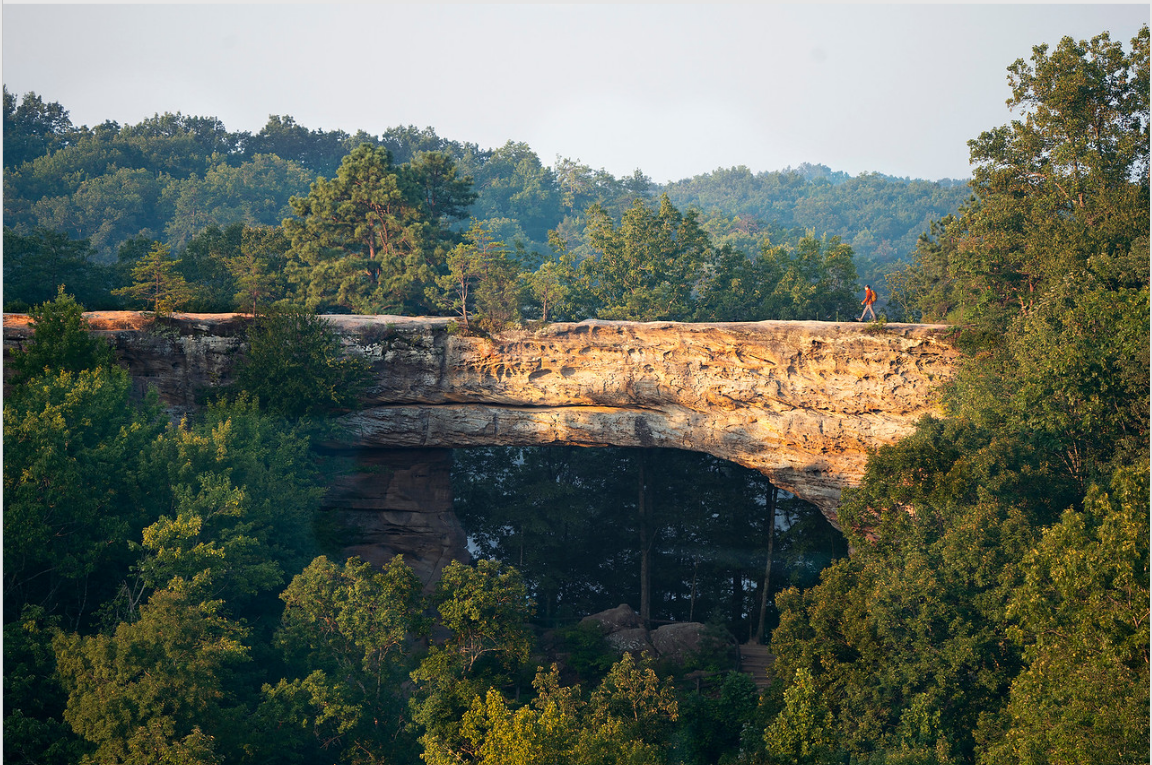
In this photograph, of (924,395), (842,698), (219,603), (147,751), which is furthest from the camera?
(924,395)

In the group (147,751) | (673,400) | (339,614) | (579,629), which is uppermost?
(673,400)

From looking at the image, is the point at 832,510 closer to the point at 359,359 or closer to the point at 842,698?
the point at 842,698

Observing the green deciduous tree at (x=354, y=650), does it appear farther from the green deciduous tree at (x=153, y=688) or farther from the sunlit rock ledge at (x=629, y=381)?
the sunlit rock ledge at (x=629, y=381)

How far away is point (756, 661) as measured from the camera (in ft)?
83.1

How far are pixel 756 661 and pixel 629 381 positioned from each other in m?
9.62

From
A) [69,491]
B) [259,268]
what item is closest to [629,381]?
[69,491]

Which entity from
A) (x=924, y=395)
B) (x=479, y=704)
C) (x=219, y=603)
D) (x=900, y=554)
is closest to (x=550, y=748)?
(x=479, y=704)

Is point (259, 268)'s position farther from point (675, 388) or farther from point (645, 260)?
point (675, 388)

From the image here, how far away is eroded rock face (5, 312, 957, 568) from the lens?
20.4m

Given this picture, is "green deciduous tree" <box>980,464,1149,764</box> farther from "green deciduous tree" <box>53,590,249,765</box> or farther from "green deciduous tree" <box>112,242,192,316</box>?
"green deciduous tree" <box>112,242,192,316</box>

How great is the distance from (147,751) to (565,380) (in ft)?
40.9

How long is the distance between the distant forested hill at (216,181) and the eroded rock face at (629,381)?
14.5 meters

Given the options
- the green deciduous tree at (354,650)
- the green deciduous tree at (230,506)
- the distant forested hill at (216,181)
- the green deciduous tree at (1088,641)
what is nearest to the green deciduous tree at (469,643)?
the green deciduous tree at (354,650)

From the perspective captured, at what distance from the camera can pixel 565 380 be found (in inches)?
878
